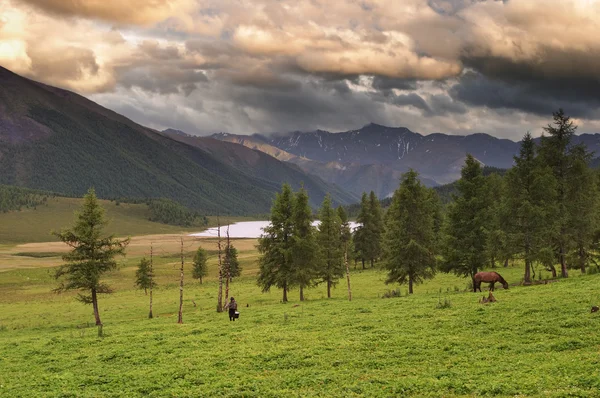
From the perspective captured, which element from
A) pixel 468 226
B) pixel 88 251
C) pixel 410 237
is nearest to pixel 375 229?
pixel 410 237

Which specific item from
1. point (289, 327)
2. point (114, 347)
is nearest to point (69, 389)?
point (114, 347)

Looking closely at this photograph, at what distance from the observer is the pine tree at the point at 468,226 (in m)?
45.6

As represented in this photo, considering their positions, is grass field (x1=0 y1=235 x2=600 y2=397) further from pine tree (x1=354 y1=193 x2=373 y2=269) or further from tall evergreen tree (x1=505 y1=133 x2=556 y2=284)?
pine tree (x1=354 y1=193 x2=373 y2=269)

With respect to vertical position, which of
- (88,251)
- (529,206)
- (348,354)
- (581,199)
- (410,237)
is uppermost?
(581,199)

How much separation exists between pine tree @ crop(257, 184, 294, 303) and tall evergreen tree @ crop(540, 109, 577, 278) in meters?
28.5

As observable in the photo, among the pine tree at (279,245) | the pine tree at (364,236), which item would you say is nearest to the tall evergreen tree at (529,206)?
the pine tree at (279,245)

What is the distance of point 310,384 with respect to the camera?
738 inches

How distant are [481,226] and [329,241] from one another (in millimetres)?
18392

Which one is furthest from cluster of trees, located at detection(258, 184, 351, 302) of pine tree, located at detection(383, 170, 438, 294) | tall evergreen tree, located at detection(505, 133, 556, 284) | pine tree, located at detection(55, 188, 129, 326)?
tall evergreen tree, located at detection(505, 133, 556, 284)

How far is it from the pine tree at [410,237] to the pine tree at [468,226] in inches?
86.6

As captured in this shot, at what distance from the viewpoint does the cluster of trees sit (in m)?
51.9

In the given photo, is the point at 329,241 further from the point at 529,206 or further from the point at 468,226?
the point at 529,206

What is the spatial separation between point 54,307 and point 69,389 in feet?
174

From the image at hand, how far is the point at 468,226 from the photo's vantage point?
46656 millimetres
